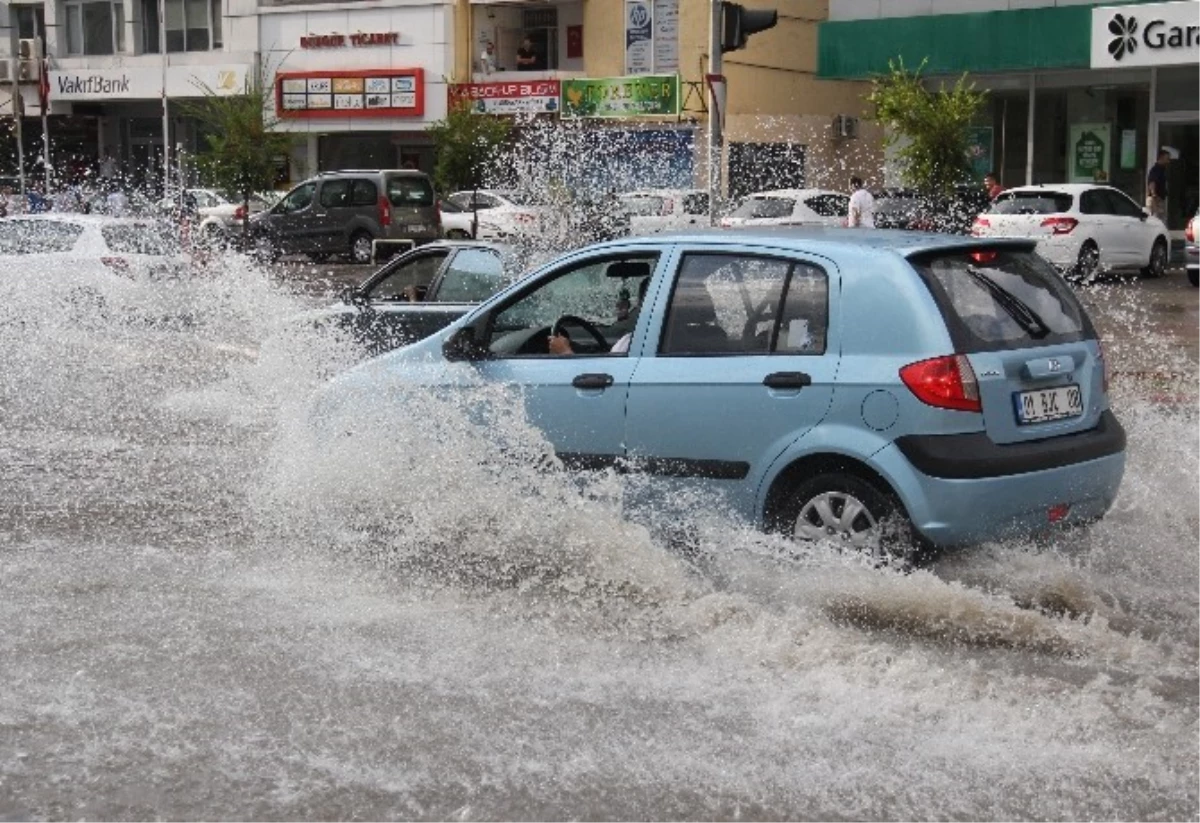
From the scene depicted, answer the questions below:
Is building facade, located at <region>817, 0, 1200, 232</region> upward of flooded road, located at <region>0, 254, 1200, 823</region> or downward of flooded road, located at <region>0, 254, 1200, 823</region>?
upward

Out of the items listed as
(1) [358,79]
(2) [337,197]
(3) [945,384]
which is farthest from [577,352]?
(1) [358,79]

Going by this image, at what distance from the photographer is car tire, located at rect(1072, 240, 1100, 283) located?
26047 millimetres

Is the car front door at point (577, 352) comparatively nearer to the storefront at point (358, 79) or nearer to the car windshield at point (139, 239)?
the car windshield at point (139, 239)

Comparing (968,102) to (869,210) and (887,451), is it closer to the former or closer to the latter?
(869,210)

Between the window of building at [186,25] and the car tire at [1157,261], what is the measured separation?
29179 mm

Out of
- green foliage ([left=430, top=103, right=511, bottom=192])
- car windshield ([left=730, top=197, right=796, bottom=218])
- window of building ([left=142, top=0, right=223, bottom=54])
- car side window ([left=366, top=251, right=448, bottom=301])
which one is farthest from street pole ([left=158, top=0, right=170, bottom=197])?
car side window ([left=366, top=251, right=448, bottom=301])

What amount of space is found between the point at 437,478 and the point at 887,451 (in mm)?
2250

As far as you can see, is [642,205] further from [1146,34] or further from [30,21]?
[30,21]

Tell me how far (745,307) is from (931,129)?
2515 centimetres

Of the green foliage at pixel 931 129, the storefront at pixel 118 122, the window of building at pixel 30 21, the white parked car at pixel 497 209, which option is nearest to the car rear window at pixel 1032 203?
the green foliage at pixel 931 129

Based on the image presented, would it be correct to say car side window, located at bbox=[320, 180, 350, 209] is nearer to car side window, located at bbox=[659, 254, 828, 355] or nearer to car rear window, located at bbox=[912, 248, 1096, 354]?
car side window, located at bbox=[659, 254, 828, 355]

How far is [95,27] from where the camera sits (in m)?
50.2

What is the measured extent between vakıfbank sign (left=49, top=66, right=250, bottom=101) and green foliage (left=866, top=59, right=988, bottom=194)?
20.7 meters

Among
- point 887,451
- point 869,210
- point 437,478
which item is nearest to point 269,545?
point 437,478
